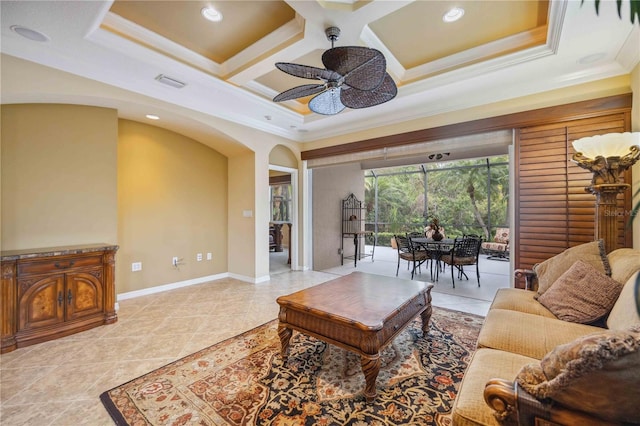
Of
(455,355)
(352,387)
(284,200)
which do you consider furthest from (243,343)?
(284,200)

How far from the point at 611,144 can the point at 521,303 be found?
1.56m

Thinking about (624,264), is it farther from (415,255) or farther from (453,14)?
(415,255)

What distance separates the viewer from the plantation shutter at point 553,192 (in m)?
2.96

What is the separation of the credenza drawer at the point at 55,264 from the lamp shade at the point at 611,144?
4.87m

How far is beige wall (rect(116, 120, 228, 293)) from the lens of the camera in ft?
12.6

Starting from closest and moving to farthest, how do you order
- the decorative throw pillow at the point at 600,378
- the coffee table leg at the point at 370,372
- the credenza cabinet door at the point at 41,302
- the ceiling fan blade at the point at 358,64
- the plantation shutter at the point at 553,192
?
the decorative throw pillow at the point at 600,378
the coffee table leg at the point at 370,372
the ceiling fan blade at the point at 358,64
the credenza cabinet door at the point at 41,302
the plantation shutter at the point at 553,192

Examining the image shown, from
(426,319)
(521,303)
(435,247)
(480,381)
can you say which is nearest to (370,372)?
(480,381)

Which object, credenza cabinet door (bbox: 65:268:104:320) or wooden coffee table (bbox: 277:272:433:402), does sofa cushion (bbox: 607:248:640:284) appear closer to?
wooden coffee table (bbox: 277:272:433:402)

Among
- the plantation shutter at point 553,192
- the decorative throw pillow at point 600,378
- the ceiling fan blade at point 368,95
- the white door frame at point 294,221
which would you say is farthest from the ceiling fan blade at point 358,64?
the white door frame at point 294,221

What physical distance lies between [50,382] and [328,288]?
219 cm

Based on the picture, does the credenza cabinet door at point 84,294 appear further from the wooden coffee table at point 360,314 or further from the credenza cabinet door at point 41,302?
the wooden coffee table at point 360,314

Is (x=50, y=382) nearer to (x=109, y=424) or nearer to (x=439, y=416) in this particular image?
(x=109, y=424)

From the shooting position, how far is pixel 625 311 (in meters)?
1.60

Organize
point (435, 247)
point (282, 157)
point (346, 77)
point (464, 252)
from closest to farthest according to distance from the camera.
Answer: point (346, 77) → point (464, 252) → point (435, 247) → point (282, 157)
